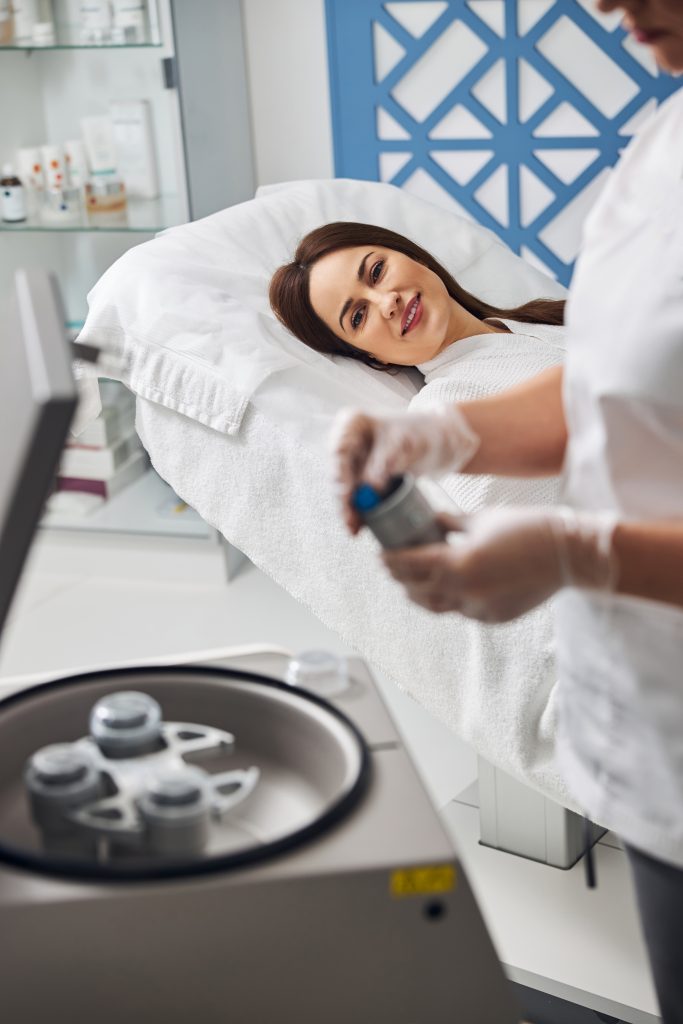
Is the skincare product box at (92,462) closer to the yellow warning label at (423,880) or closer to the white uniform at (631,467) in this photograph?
the white uniform at (631,467)

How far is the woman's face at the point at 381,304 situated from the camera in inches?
78.7

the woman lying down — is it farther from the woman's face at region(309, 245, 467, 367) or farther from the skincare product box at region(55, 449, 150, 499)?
the skincare product box at region(55, 449, 150, 499)

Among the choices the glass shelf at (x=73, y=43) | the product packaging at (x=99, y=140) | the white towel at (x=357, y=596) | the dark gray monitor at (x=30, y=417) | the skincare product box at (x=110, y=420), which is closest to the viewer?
the dark gray monitor at (x=30, y=417)

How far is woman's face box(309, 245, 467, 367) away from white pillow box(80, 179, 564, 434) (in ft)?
0.20

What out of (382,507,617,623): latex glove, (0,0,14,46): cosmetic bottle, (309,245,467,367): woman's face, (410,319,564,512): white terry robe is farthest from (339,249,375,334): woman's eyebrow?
(0,0,14,46): cosmetic bottle

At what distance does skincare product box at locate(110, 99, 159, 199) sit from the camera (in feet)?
9.60

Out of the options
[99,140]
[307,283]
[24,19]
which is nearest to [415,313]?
[307,283]

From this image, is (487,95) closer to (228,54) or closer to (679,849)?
(228,54)

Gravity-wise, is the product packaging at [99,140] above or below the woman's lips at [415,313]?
above

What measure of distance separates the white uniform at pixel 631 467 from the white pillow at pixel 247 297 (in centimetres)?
87

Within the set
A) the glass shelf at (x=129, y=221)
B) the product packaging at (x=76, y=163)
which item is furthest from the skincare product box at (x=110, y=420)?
the product packaging at (x=76, y=163)

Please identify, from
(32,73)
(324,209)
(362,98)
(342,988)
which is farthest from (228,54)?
(342,988)

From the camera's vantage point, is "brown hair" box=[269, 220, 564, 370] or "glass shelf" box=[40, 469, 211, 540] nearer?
"brown hair" box=[269, 220, 564, 370]

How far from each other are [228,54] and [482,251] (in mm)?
956
